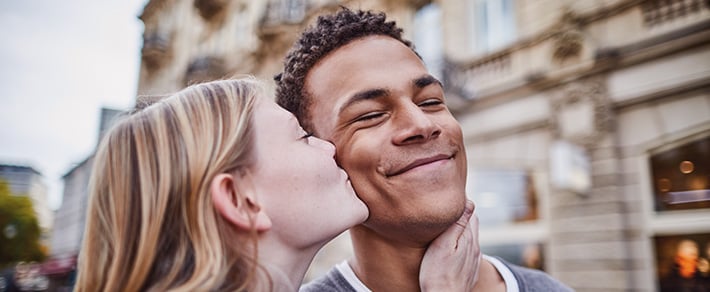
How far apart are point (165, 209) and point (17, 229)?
12.9 metres

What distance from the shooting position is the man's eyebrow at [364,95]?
158 cm

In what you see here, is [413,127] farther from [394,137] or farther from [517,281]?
[517,281]

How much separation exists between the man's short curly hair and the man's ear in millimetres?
645

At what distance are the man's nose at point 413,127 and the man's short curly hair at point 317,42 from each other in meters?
0.40

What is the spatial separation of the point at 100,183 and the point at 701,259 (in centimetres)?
611

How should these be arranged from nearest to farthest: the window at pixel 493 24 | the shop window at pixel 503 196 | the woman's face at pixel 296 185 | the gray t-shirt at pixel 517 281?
1. the woman's face at pixel 296 185
2. the gray t-shirt at pixel 517 281
3. the shop window at pixel 503 196
4. the window at pixel 493 24

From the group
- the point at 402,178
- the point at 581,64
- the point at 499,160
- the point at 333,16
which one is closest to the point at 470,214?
the point at 402,178

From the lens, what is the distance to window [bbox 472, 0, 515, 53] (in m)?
7.80

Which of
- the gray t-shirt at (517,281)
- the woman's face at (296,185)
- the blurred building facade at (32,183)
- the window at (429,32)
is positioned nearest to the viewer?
the woman's face at (296,185)

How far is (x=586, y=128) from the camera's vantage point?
6.16 m

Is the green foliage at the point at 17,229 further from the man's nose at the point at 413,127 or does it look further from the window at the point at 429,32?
the man's nose at the point at 413,127

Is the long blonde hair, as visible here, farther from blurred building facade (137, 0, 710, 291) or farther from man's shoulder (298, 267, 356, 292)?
blurred building facade (137, 0, 710, 291)

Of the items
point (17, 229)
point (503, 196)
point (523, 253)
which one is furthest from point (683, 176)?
point (17, 229)

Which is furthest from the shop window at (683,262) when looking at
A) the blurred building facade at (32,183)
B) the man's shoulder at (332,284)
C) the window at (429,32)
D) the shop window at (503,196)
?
the blurred building facade at (32,183)
